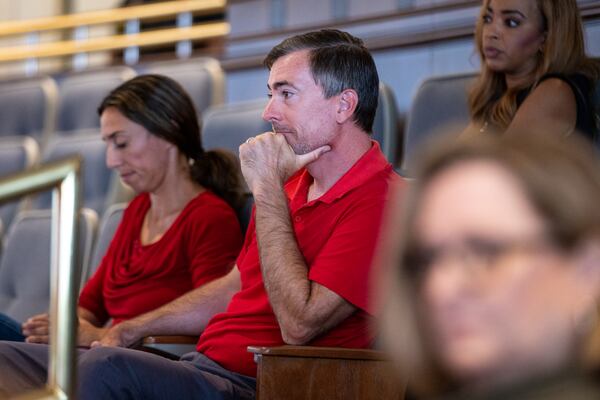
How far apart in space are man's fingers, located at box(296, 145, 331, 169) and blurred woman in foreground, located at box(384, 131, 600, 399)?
1.13 meters

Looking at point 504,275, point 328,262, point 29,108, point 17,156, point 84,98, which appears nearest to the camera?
point 504,275

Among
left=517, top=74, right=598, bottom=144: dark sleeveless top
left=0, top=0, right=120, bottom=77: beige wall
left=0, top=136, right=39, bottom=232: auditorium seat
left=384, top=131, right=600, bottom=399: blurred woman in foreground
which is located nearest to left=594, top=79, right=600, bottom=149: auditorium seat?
left=517, top=74, right=598, bottom=144: dark sleeveless top

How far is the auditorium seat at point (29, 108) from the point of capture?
12.3 ft

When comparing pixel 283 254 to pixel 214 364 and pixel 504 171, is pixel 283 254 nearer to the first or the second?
pixel 214 364

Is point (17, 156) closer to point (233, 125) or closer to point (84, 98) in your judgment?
point (84, 98)

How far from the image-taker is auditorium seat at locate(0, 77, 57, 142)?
375 centimetres

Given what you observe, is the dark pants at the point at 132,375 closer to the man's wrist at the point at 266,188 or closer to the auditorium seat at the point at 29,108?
the man's wrist at the point at 266,188

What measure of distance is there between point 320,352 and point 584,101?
76 cm

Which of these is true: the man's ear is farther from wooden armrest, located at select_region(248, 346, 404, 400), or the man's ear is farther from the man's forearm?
wooden armrest, located at select_region(248, 346, 404, 400)

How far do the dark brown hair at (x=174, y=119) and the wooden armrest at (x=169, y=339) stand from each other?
1.30 feet

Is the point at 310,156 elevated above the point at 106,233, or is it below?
above

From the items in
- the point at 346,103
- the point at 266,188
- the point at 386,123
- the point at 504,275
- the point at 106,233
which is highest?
the point at 504,275

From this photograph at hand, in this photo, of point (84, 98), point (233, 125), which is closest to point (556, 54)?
point (233, 125)

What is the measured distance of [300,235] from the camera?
172 cm
